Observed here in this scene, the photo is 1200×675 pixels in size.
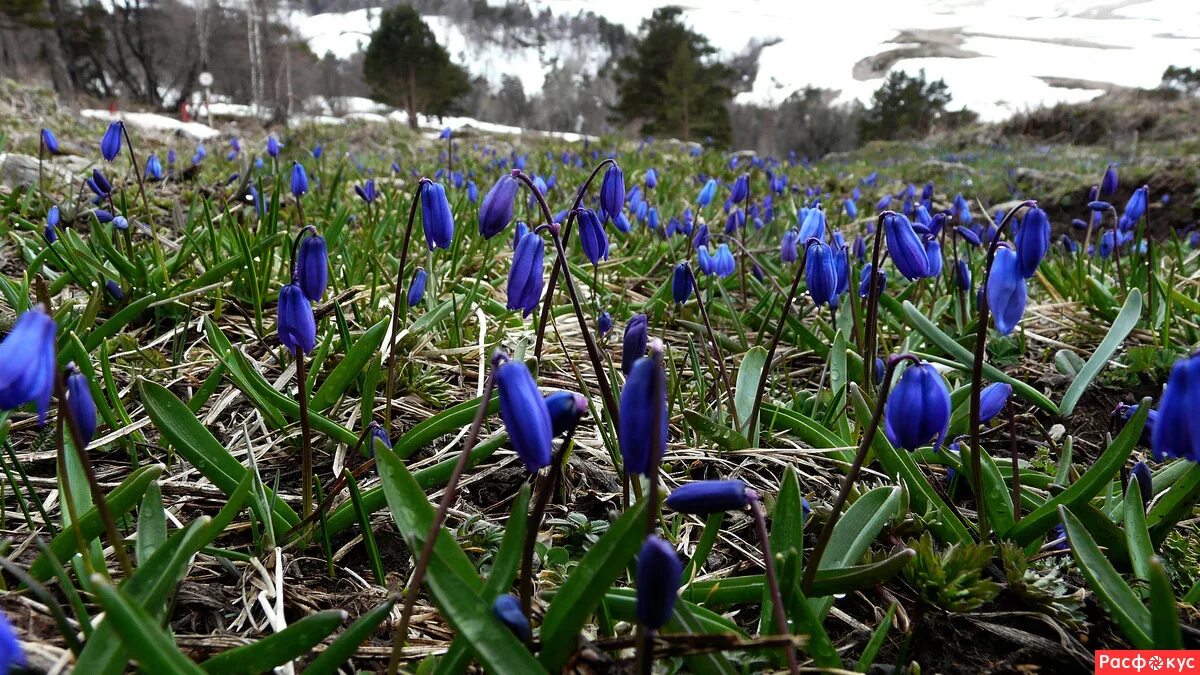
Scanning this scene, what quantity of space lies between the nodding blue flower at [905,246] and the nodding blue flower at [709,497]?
1105 millimetres

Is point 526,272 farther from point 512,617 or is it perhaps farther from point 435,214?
point 512,617

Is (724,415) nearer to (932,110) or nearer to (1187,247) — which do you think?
(1187,247)

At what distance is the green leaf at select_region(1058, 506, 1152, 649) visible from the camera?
4.48 ft

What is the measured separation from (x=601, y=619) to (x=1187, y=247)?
6.57 m

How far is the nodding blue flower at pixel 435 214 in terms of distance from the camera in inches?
82.3

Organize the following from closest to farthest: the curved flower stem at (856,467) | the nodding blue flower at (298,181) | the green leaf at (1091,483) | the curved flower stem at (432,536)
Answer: the curved flower stem at (432,536) → the curved flower stem at (856,467) → the green leaf at (1091,483) → the nodding blue flower at (298,181)

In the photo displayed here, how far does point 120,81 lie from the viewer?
131ft

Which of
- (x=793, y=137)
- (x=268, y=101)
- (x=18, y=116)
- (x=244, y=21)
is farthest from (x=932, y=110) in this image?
(x=18, y=116)

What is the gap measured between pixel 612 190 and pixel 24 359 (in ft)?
5.52

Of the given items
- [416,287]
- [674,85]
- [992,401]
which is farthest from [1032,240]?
[674,85]

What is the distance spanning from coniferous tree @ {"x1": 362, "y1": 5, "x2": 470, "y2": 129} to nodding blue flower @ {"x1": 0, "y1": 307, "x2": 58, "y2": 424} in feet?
103

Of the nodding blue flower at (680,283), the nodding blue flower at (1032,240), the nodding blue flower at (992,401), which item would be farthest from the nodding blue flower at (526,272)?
the nodding blue flower at (992,401)

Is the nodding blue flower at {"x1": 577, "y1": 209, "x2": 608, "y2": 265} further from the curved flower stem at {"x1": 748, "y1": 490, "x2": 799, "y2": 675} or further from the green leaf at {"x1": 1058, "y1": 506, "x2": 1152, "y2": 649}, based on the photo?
the green leaf at {"x1": 1058, "y1": 506, "x2": 1152, "y2": 649}

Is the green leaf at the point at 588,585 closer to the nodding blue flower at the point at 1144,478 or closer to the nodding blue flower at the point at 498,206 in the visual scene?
the nodding blue flower at the point at 498,206
